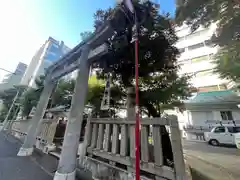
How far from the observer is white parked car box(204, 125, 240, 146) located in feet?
25.7

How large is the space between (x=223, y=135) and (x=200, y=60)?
9.79m

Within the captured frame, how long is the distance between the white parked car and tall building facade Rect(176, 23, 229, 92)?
17.3ft

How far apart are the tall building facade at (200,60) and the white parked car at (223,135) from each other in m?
5.26

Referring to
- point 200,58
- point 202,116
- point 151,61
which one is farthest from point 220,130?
point 200,58

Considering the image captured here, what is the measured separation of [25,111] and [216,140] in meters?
14.9

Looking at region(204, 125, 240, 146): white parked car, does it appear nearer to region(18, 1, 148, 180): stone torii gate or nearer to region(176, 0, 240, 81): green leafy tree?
region(176, 0, 240, 81): green leafy tree

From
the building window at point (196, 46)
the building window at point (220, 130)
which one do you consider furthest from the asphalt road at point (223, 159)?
the building window at point (196, 46)

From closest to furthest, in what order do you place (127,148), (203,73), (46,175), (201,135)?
(127,148) < (46,175) < (201,135) < (203,73)

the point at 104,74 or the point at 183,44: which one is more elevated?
the point at 183,44

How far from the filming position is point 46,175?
2.66m

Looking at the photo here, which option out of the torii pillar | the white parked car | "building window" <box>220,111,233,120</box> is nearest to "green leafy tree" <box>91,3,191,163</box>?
the torii pillar

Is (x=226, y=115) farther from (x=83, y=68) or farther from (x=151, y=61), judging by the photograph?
(x=83, y=68)

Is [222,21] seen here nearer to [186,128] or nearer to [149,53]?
[149,53]

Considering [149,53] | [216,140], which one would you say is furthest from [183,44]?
[149,53]
